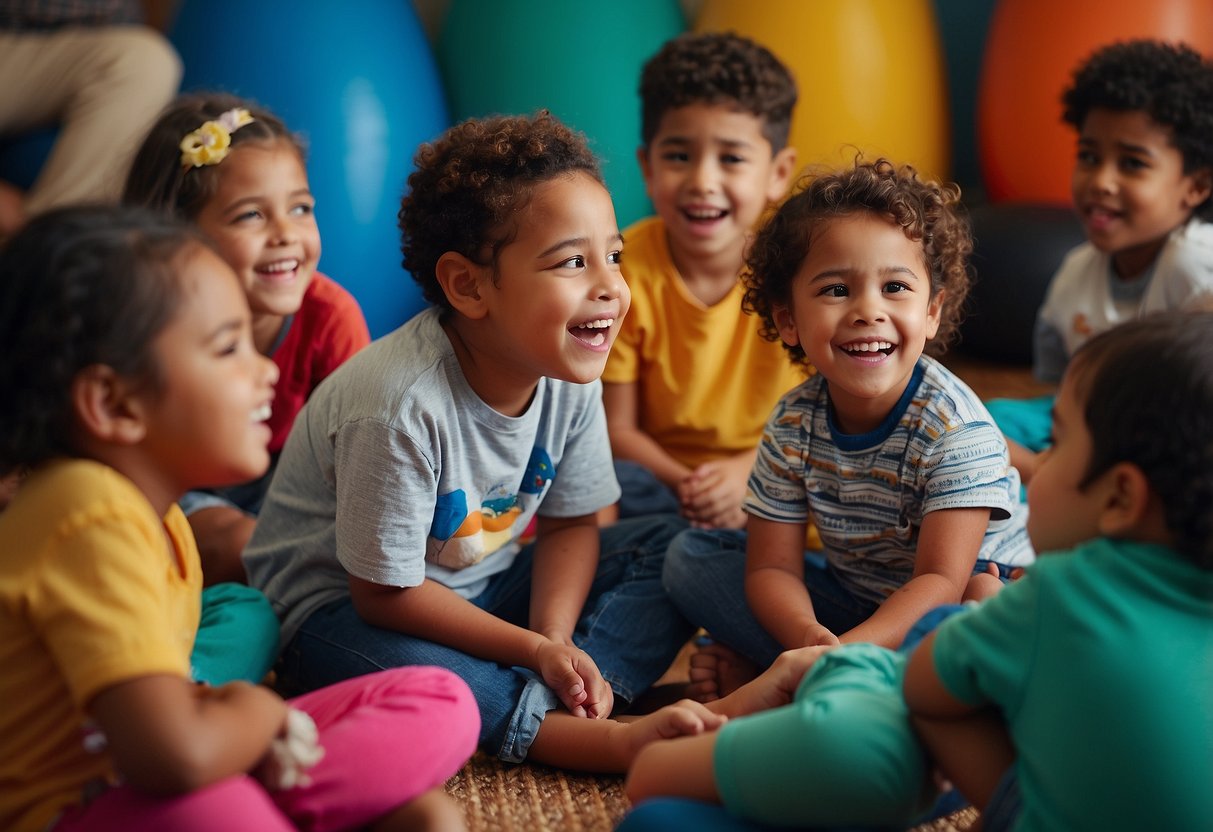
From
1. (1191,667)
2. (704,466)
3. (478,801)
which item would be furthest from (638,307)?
(1191,667)

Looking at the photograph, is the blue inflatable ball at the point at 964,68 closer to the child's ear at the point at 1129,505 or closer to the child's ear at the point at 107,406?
the child's ear at the point at 1129,505

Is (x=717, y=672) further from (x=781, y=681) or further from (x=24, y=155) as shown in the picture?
(x=24, y=155)

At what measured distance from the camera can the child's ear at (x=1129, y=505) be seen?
786 mm

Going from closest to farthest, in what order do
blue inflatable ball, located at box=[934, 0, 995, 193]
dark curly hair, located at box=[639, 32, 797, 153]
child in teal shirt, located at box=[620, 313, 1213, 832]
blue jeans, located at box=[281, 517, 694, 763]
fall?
child in teal shirt, located at box=[620, 313, 1213, 832]
blue jeans, located at box=[281, 517, 694, 763]
dark curly hair, located at box=[639, 32, 797, 153]
blue inflatable ball, located at box=[934, 0, 995, 193]

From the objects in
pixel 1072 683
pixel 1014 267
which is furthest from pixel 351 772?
pixel 1014 267

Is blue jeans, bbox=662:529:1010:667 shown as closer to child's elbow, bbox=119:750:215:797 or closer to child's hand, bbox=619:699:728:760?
child's hand, bbox=619:699:728:760

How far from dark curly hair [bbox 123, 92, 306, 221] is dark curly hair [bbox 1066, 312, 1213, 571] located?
1.01 m

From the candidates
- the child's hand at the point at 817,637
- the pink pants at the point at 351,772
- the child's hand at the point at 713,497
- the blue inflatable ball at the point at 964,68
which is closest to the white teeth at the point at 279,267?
the child's hand at the point at 713,497

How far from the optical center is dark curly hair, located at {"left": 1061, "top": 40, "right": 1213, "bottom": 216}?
1815mm

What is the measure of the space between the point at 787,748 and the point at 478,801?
0.35 meters

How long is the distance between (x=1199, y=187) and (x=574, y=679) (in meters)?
1.28

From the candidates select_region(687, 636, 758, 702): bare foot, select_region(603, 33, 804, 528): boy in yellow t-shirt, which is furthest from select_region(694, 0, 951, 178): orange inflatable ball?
select_region(687, 636, 758, 702): bare foot

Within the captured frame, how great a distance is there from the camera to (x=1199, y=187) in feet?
6.07

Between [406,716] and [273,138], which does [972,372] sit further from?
[406,716]
